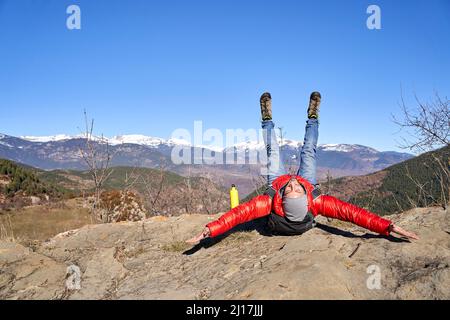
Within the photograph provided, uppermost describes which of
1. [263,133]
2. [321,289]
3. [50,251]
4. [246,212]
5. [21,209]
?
[263,133]

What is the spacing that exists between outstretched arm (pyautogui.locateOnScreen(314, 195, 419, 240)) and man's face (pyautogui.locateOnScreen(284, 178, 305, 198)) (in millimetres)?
383

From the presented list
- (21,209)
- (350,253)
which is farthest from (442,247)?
(21,209)

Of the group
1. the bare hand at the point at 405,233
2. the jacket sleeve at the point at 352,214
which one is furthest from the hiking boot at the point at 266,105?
the bare hand at the point at 405,233

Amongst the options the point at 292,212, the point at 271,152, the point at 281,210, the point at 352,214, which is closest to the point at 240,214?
the point at 281,210

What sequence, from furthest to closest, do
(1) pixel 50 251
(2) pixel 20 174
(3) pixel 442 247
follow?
(2) pixel 20 174 < (1) pixel 50 251 < (3) pixel 442 247

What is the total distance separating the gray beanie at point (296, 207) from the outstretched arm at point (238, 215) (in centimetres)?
39

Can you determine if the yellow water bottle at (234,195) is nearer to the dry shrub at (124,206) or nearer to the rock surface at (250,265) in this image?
the rock surface at (250,265)

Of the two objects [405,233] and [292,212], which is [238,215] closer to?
[292,212]

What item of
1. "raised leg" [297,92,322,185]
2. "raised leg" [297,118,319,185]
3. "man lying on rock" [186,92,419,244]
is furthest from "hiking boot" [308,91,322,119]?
"man lying on rock" [186,92,419,244]

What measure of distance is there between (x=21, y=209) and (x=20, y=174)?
21.1 m

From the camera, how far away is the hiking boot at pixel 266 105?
24.9 feet

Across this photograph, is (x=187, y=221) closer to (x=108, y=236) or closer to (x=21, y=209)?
(x=108, y=236)

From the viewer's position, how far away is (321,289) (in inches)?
147

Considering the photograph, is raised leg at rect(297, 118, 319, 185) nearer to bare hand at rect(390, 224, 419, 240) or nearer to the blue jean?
the blue jean
